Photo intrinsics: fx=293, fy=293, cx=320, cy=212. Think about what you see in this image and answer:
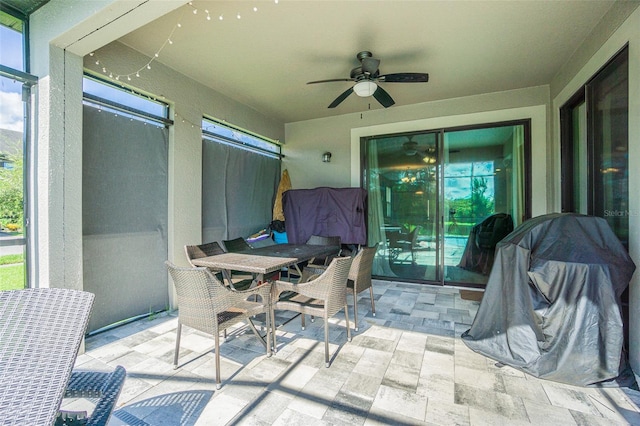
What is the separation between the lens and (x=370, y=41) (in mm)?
3039

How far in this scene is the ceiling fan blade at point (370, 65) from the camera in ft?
9.86

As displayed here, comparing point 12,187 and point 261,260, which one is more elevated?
point 12,187

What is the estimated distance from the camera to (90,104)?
283 cm

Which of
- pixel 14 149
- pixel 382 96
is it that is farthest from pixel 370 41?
pixel 14 149

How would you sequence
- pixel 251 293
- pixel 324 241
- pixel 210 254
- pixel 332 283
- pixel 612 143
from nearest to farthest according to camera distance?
pixel 251 293
pixel 332 283
pixel 612 143
pixel 210 254
pixel 324 241

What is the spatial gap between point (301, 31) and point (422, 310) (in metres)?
3.39

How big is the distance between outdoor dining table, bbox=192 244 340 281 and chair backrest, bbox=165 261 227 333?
48cm

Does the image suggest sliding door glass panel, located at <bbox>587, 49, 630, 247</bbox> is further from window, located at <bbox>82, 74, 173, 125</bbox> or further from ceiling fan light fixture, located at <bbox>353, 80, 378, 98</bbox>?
window, located at <bbox>82, 74, 173, 125</bbox>

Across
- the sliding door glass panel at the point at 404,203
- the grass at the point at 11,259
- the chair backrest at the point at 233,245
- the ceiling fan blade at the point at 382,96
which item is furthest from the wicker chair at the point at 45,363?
the sliding door glass panel at the point at 404,203

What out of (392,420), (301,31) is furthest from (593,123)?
(392,420)

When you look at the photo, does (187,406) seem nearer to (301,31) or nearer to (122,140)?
(122,140)

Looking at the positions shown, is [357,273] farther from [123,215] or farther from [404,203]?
[123,215]

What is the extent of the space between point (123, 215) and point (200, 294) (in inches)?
68.8

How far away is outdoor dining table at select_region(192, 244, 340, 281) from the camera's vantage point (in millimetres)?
2580
